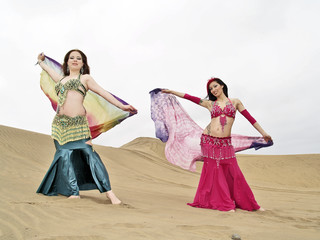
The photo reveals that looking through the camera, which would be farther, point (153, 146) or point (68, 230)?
point (153, 146)

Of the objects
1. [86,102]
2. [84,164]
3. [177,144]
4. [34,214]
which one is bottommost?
[34,214]

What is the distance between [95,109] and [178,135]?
1.60 metres

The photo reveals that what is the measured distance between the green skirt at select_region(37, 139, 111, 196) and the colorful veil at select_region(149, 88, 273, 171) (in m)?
1.43

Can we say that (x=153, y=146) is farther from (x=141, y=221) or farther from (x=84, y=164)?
(x=141, y=221)

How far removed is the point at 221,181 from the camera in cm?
484

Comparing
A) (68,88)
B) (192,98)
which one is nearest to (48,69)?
(68,88)

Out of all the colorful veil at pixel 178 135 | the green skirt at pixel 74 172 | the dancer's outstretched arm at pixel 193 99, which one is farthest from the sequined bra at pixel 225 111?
the green skirt at pixel 74 172

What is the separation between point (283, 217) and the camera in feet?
13.9

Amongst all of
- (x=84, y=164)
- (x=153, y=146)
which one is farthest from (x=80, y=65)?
(x=153, y=146)

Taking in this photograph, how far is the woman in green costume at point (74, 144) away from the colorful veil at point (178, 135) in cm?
101

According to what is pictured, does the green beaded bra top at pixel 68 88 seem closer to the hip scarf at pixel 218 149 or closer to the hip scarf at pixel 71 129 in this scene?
the hip scarf at pixel 71 129

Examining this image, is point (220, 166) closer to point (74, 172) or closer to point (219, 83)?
point (219, 83)

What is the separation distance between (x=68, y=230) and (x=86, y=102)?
2.91 metres

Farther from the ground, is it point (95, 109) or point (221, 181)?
point (95, 109)
